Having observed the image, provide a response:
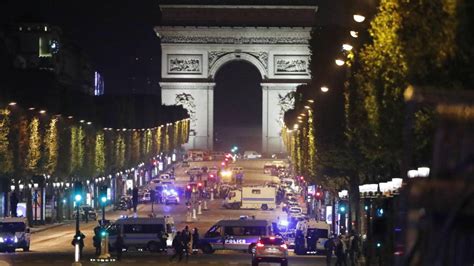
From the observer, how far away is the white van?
167 ft

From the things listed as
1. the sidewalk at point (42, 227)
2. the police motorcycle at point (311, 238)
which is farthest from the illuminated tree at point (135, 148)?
the police motorcycle at point (311, 238)

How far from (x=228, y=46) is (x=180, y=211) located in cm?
8654

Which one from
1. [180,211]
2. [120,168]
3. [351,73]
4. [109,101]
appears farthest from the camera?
[109,101]

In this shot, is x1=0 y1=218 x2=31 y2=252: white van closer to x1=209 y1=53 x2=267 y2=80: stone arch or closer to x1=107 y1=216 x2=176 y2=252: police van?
x1=107 y1=216 x2=176 y2=252: police van

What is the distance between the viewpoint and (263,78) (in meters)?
175

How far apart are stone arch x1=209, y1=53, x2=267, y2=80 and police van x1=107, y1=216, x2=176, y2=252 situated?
120m

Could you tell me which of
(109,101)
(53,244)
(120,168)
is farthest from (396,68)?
(109,101)

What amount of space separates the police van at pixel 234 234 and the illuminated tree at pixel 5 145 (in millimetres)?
15771

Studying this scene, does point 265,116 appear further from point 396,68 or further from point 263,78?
point 396,68

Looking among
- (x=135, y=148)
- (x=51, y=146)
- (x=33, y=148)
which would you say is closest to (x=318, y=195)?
(x=51, y=146)

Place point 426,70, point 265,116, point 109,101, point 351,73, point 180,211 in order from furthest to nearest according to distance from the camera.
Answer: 1. point 265,116
2. point 109,101
3. point 180,211
4. point 351,73
5. point 426,70

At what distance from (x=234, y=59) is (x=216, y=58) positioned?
407 cm

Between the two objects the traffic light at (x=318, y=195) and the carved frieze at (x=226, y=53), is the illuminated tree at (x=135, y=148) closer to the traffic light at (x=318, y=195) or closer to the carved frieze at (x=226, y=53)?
the traffic light at (x=318, y=195)

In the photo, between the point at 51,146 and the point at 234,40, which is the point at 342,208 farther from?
the point at 234,40
